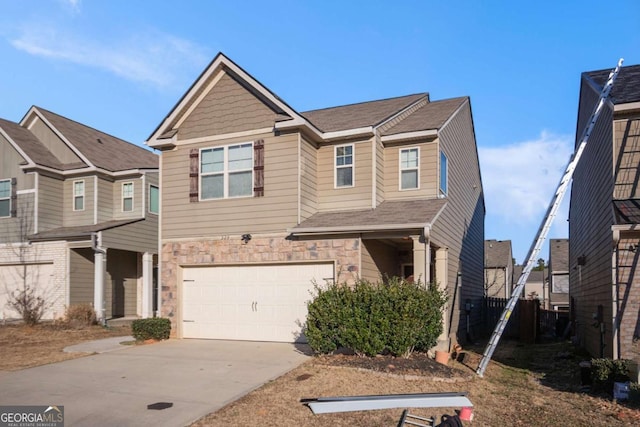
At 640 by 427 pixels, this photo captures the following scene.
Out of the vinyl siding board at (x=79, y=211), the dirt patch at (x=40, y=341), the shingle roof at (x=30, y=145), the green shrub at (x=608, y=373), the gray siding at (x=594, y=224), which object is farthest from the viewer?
the vinyl siding board at (x=79, y=211)

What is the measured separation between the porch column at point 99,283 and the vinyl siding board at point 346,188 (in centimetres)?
905

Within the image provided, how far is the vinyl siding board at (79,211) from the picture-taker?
21.3m

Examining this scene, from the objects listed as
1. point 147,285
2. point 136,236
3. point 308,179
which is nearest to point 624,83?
point 308,179

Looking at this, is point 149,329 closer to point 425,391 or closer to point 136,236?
point 136,236

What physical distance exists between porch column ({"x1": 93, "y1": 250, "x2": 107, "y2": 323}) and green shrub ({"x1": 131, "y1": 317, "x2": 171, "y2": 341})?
5587 mm

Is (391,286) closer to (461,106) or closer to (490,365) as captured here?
(490,365)

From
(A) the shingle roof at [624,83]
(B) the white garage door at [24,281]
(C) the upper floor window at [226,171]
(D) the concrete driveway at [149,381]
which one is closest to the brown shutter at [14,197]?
(B) the white garage door at [24,281]

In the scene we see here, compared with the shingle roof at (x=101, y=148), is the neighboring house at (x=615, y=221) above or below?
below

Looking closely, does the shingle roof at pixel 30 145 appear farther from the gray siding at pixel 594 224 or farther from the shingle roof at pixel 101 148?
the gray siding at pixel 594 224

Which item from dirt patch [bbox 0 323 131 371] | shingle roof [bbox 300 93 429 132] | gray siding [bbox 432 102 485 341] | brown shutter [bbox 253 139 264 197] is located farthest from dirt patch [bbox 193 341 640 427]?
shingle roof [bbox 300 93 429 132]

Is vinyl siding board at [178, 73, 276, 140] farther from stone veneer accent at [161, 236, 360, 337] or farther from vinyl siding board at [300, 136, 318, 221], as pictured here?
stone veneer accent at [161, 236, 360, 337]

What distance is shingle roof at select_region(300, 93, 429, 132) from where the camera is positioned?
15294 millimetres

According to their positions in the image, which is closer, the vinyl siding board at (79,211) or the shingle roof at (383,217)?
the shingle roof at (383,217)

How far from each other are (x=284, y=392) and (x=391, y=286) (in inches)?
138
